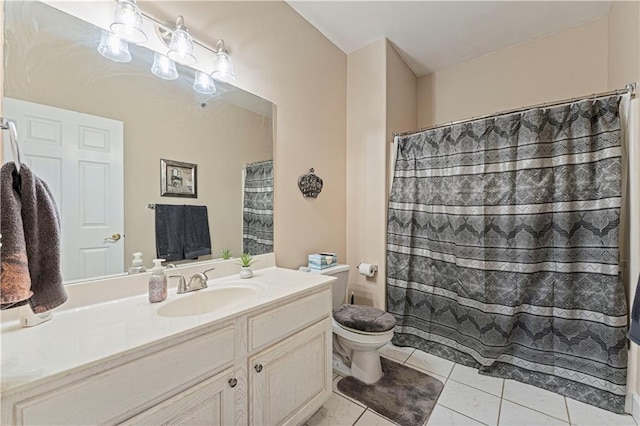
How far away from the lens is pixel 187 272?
4.65ft

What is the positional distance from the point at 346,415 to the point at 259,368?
77 cm

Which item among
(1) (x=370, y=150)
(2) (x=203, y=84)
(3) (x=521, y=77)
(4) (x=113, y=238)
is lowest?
(4) (x=113, y=238)

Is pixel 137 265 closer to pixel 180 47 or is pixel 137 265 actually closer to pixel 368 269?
pixel 180 47

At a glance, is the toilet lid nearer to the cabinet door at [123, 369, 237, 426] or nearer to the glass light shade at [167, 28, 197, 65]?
the cabinet door at [123, 369, 237, 426]

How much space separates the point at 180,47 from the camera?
4.49 feet

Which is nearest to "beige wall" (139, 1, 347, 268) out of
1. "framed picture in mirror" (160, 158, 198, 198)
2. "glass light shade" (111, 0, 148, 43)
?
"glass light shade" (111, 0, 148, 43)

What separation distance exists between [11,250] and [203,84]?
117 centimetres

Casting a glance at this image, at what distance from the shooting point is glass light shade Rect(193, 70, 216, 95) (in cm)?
149

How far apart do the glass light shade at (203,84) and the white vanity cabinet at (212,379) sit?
1204mm

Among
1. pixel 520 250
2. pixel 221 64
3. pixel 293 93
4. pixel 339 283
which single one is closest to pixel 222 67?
pixel 221 64

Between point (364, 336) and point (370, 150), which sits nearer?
point (364, 336)

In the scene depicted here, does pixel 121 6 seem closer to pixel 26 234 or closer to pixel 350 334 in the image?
pixel 26 234

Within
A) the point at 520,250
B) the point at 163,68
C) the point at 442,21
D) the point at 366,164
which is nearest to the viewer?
the point at 163,68

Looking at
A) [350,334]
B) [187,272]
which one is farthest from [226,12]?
[350,334]
